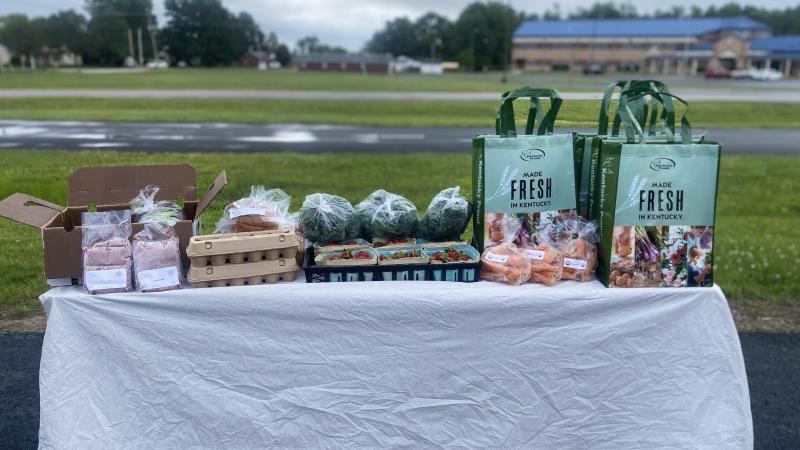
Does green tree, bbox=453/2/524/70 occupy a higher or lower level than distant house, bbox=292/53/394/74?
higher

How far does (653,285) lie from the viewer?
2.02 metres

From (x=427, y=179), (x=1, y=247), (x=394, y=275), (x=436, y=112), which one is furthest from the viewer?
(x=436, y=112)

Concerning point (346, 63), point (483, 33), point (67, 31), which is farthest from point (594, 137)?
point (483, 33)

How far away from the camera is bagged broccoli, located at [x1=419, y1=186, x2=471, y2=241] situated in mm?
2189

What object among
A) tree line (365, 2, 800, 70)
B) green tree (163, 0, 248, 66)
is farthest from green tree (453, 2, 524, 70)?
green tree (163, 0, 248, 66)

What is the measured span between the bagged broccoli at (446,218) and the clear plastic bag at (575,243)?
0.29 metres

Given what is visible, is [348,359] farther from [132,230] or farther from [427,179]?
[427,179]

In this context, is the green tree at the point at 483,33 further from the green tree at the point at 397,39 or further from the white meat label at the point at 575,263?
the white meat label at the point at 575,263

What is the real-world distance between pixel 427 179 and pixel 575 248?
589cm

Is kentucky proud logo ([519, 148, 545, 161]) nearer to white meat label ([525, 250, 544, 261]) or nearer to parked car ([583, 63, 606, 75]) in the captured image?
white meat label ([525, 250, 544, 261])

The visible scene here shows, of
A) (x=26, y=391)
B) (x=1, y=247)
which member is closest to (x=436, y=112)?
(x=1, y=247)

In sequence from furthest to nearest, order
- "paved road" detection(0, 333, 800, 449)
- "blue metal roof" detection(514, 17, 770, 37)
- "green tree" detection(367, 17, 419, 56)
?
"green tree" detection(367, 17, 419, 56) → "blue metal roof" detection(514, 17, 770, 37) → "paved road" detection(0, 333, 800, 449)

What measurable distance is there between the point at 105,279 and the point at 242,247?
1.46 ft

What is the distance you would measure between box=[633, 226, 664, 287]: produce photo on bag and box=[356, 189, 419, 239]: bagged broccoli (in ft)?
2.54
